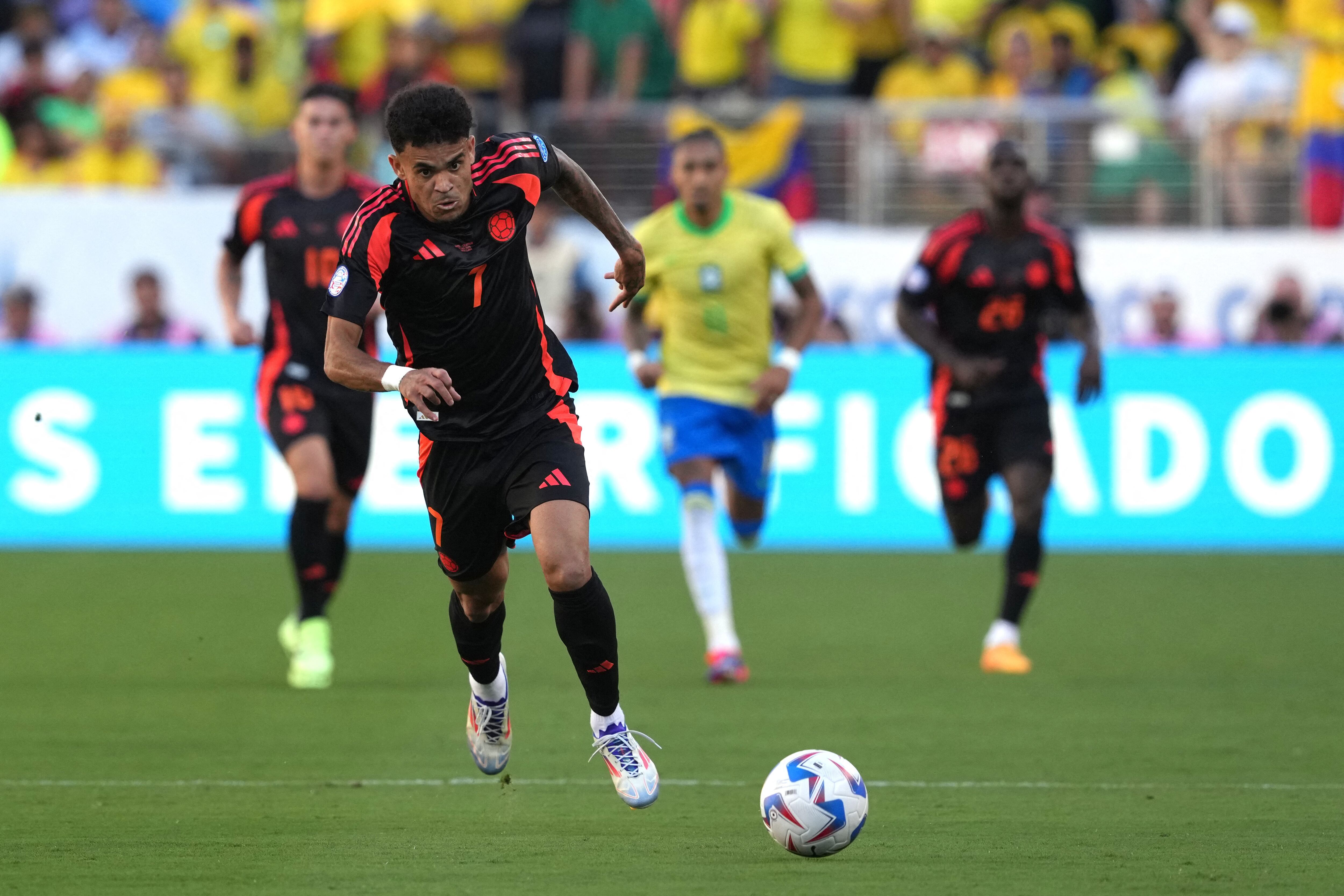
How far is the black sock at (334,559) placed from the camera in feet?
30.4

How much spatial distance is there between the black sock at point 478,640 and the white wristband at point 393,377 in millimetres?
1145

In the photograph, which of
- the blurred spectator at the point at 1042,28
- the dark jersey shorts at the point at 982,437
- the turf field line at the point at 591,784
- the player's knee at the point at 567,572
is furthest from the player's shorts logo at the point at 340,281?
the blurred spectator at the point at 1042,28

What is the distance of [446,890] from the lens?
16.7 ft

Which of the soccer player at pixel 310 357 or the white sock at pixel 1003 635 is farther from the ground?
the soccer player at pixel 310 357

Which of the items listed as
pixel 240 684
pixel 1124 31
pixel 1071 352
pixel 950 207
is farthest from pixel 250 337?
pixel 1124 31

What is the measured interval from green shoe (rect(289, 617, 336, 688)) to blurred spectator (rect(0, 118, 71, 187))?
921 cm

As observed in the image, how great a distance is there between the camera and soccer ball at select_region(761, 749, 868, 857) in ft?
18.0

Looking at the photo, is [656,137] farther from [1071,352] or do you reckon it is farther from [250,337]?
[250,337]

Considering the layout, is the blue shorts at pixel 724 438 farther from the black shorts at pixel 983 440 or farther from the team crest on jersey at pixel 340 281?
the team crest on jersey at pixel 340 281

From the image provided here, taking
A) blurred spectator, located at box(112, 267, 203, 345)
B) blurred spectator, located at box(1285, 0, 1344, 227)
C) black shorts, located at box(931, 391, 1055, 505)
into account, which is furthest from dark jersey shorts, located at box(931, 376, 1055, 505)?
blurred spectator, located at box(1285, 0, 1344, 227)

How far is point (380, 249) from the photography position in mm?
6008

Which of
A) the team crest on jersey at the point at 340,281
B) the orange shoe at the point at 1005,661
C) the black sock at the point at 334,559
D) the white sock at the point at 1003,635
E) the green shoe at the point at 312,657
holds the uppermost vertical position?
the team crest on jersey at the point at 340,281

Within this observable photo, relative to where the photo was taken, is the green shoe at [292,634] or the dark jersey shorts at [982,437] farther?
the dark jersey shorts at [982,437]

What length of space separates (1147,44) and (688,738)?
40.7 ft
